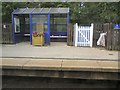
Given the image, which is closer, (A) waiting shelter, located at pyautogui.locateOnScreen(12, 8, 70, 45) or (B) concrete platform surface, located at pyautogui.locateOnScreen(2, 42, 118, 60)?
(B) concrete platform surface, located at pyautogui.locateOnScreen(2, 42, 118, 60)

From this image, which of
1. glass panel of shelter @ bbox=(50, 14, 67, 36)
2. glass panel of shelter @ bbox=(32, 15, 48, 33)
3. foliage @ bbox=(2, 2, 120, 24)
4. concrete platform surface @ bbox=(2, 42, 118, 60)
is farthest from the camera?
foliage @ bbox=(2, 2, 120, 24)

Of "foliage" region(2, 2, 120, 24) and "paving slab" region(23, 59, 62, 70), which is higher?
"foliage" region(2, 2, 120, 24)

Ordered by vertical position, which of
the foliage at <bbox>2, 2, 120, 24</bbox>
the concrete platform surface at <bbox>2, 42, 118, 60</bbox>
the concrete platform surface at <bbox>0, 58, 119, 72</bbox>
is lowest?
the concrete platform surface at <bbox>0, 58, 119, 72</bbox>

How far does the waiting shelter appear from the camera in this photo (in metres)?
13.2

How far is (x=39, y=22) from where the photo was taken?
43.5 ft

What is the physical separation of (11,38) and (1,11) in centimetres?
299

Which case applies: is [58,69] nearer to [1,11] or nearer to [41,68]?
[41,68]

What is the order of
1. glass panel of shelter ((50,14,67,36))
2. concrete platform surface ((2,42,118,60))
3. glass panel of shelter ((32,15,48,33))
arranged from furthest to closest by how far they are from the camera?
glass panel of shelter ((50,14,67,36)) → glass panel of shelter ((32,15,48,33)) → concrete platform surface ((2,42,118,60))

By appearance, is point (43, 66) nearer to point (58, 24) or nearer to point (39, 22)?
point (39, 22)

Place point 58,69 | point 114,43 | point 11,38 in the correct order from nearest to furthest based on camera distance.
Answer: point 58,69
point 114,43
point 11,38

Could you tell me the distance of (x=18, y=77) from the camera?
693cm

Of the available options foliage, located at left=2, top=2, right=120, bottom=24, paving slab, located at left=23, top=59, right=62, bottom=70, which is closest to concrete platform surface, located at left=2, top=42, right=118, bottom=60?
paving slab, located at left=23, top=59, right=62, bottom=70

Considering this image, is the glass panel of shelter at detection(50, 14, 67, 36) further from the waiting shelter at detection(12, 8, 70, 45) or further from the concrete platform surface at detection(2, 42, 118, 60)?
the concrete platform surface at detection(2, 42, 118, 60)

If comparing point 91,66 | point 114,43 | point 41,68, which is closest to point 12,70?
point 41,68
